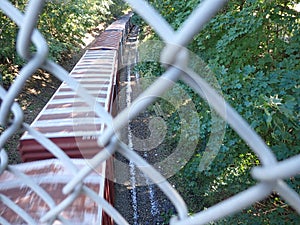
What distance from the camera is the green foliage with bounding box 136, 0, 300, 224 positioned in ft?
9.01

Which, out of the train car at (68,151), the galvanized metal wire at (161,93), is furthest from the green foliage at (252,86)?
the galvanized metal wire at (161,93)

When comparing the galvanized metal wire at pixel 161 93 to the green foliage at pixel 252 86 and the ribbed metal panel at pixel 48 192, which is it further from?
the green foliage at pixel 252 86

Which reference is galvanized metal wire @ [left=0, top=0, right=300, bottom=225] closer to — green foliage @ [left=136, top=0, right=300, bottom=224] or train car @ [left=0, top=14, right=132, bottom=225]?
train car @ [left=0, top=14, right=132, bottom=225]

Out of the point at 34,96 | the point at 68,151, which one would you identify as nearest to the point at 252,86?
the point at 68,151

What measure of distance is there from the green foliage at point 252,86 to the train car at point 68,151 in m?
1.47

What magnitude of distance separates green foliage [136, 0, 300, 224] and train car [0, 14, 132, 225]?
147cm

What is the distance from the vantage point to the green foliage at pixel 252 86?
9.01 feet

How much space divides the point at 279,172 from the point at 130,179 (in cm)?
527

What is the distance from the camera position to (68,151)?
3.16 metres

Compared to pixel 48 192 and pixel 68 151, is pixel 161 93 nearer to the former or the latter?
pixel 48 192

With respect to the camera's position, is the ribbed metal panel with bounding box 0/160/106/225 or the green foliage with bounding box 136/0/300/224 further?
the green foliage with bounding box 136/0/300/224

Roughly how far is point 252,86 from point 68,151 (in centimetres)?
208

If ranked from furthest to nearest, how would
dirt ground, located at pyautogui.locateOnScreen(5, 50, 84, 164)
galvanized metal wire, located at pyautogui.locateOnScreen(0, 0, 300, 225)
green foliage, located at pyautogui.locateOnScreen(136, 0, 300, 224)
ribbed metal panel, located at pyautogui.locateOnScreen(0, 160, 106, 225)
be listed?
Result: 1. dirt ground, located at pyautogui.locateOnScreen(5, 50, 84, 164)
2. green foliage, located at pyautogui.locateOnScreen(136, 0, 300, 224)
3. ribbed metal panel, located at pyautogui.locateOnScreen(0, 160, 106, 225)
4. galvanized metal wire, located at pyautogui.locateOnScreen(0, 0, 300, 225)

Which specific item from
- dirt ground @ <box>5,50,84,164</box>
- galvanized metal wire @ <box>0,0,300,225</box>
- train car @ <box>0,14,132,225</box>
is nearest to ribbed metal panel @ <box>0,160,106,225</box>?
train car @ <box>0,14,132,225</box>
